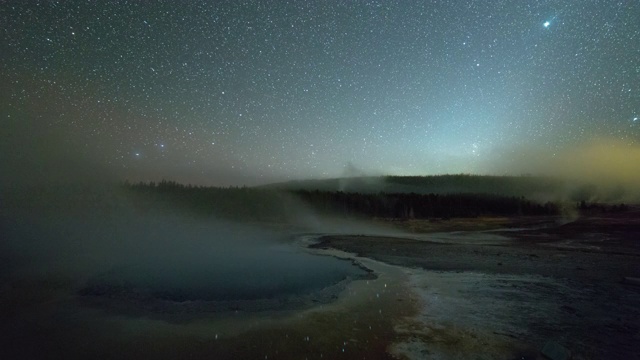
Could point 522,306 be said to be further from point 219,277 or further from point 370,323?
point 219,277

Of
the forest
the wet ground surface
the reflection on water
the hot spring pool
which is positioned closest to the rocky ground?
the wet ground surface

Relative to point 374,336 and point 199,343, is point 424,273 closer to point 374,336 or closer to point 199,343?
point 374,336

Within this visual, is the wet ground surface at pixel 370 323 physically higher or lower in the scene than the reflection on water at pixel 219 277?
higher

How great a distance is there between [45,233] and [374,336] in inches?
1012

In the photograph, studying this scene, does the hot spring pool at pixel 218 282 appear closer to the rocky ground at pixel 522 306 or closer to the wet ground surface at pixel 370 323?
the wet ground surface at pixel 370 323

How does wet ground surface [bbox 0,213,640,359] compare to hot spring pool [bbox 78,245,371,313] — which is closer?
→ wet ground surface [bbox 0,213,640,359]

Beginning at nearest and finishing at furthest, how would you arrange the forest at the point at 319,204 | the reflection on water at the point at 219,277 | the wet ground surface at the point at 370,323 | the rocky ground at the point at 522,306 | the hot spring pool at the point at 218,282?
the wet ground surface at the point at 370,323, the rocky ground at the point at 522,306, the hot spring pool at the point at 218,282, the reflection on water at the point at 219,277, the forest at the point at 319,204

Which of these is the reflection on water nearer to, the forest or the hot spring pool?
the hot spring pool

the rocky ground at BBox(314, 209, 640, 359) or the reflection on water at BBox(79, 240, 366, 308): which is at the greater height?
the rocky ground at BBox(314, 209, 640, 359)

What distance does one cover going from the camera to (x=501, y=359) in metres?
5.80

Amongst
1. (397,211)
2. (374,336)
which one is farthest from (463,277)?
(397,211)

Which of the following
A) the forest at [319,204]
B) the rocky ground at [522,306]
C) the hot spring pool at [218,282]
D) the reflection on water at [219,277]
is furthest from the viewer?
the forest at [319,204]

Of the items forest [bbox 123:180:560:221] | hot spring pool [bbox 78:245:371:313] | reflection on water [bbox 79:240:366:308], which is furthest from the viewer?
forest [bbox 123:180:560:221]

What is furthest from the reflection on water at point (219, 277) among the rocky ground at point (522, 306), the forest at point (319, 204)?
the forest at point (319, 204)
